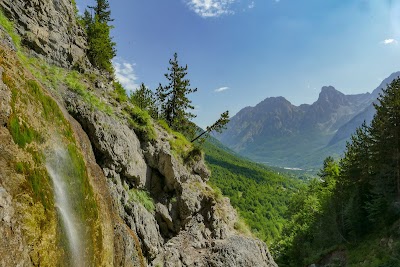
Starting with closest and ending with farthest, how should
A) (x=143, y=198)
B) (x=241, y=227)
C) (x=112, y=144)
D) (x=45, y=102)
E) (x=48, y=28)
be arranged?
(x=45, y=102)
(x=112, y=144)
(x=143, y=198)
(x=48, y=28)
(x=241, y=227)

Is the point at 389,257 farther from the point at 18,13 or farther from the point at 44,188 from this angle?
the point at 18,13

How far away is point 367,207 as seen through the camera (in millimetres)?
41750

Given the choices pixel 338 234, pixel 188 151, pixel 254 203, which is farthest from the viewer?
pixel 254 203

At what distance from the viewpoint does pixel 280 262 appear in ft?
191

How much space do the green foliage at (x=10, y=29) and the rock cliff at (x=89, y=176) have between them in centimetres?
74

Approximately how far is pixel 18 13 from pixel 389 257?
41.2 metres

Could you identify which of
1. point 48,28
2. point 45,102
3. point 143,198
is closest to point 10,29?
point 48,28

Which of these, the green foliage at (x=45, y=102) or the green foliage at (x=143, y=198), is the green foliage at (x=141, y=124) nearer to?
the green foliage at (x=143, y=198)

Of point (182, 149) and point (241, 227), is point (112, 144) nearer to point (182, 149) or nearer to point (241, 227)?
point (182, 149)

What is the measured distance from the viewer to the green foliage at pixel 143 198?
18.1 metres

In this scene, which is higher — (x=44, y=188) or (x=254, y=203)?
(x=44, y=188)

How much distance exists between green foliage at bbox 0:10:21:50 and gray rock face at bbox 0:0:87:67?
2.11 ft

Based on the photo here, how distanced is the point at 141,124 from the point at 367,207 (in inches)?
1389

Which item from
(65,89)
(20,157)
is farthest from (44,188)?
(65,89)
